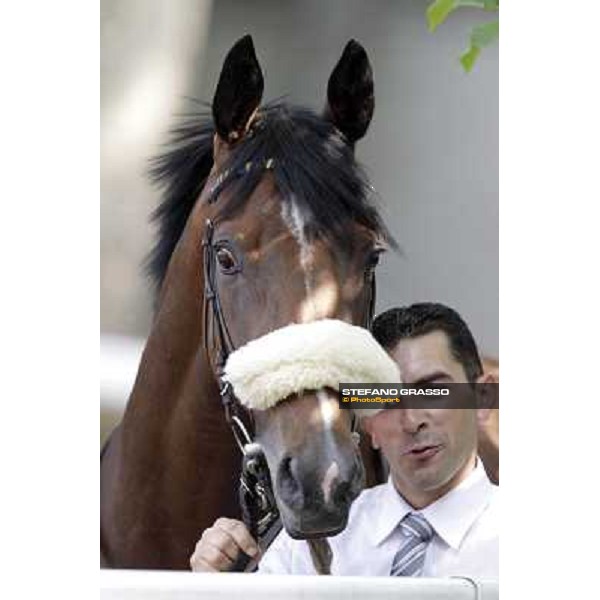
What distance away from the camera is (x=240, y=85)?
317 cm

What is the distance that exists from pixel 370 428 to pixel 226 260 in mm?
591

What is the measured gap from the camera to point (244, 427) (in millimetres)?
3170

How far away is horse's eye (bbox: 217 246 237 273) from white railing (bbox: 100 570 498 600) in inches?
31.4

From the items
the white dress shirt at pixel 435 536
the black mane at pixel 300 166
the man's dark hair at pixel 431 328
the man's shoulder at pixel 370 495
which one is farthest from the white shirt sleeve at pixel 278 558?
the black mane at pixel 300 166

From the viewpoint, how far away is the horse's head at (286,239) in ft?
10.1

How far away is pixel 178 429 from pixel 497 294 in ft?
3.12

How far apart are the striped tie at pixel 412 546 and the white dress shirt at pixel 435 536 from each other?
0.04 feet

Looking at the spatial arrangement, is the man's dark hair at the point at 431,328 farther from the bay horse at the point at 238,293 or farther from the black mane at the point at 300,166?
the black mane at the point at 300,166

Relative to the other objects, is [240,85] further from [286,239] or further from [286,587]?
[286,587]

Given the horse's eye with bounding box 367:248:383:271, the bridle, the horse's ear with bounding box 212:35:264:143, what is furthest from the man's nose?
the horse's ear with bounding box 212:35:264:143

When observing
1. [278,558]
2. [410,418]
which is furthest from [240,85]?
[278,558]
